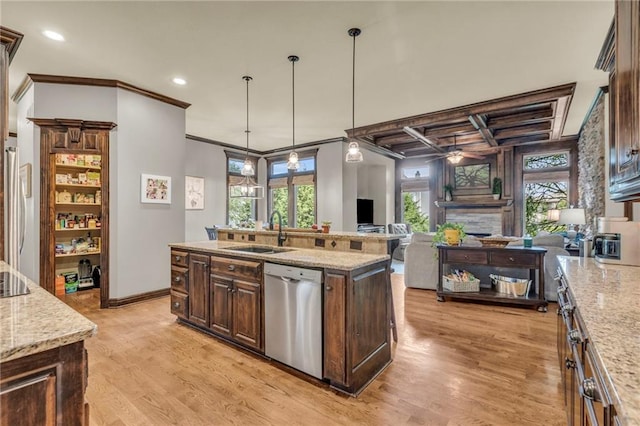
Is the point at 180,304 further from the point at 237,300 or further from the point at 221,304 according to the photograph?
the point at 237,300

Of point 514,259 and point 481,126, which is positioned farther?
point 481,126

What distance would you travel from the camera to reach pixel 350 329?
2.13m

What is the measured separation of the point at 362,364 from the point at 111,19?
146 inches

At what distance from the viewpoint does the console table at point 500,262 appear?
4.00 metres

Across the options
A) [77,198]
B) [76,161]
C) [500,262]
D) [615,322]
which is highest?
[76,161]

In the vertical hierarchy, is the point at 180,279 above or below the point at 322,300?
below

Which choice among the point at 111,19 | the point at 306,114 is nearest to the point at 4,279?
the point at 111,19

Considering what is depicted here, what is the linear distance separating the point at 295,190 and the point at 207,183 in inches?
89.4

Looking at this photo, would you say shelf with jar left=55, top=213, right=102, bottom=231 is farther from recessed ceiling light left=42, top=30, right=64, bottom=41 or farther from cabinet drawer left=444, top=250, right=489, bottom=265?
cabinet drawer left=444, top=250, right=489, bottom=265

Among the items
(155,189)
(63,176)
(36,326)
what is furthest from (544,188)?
(63,176)

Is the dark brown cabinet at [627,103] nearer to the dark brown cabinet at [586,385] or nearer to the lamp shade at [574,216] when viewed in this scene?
the dark brown cabinet at [586,385]

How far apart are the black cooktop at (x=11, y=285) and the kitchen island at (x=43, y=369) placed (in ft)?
1.17

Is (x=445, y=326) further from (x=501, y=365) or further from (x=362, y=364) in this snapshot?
(x=362, y=364)

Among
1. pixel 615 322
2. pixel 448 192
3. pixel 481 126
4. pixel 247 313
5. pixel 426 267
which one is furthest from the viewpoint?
pixel 448 192
